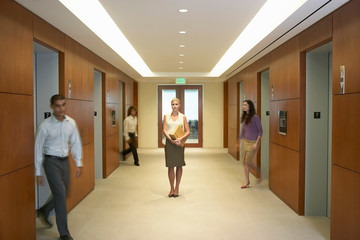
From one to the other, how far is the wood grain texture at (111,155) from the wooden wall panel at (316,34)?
5519 mm

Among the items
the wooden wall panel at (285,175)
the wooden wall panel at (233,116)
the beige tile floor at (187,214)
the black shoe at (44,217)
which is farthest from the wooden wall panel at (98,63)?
the wooden wall panel at (233,116)

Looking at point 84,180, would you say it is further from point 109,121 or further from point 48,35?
point 48,35

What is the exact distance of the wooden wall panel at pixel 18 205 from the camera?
12.4 feet

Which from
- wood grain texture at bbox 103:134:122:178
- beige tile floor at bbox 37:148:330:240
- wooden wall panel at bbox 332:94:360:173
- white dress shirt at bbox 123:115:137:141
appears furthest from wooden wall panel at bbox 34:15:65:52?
white dress shirt at bbox 123:115:137:141

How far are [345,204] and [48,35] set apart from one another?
4658 millimetres

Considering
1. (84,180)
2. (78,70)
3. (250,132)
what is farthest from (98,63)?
(250,132)

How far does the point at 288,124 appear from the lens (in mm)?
6219

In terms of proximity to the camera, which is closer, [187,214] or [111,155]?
[187,214]

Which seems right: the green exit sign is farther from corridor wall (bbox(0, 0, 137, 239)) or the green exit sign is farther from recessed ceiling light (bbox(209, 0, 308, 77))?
corridor wall (bbox(0, 0, 137, 239))

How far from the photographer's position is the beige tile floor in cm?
485

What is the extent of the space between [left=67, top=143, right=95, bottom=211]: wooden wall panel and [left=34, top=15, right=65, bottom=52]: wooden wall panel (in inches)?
79.5

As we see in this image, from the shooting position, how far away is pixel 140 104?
15742 mm

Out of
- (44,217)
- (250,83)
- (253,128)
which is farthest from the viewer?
(250,83)

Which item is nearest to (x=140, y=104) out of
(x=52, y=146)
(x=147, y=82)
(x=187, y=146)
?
(x=147, y=82)
